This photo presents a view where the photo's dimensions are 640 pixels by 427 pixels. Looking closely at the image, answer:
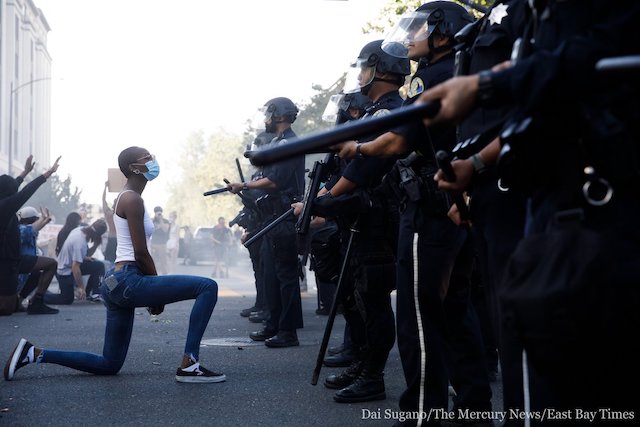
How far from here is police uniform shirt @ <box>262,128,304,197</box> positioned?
28.2 feet

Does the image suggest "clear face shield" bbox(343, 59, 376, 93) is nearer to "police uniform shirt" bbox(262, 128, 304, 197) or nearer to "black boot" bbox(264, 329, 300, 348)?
"police uniform shirt" bbox(262, 128, 304, 197)

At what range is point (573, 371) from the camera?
7.05 ft

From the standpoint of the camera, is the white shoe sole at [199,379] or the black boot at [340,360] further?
the black boot at [340,360]

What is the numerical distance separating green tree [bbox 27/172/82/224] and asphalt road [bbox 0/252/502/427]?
34457 millimetres

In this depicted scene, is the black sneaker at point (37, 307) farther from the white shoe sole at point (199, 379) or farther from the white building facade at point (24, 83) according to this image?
the white building facade at point (24, 83)

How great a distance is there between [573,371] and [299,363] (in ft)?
16.4

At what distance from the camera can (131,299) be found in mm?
6082

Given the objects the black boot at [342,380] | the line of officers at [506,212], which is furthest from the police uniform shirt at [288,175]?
the black boot at [342,380]

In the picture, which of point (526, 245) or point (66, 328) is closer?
point (526, 245)

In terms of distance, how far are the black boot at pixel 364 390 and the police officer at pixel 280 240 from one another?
102 inches

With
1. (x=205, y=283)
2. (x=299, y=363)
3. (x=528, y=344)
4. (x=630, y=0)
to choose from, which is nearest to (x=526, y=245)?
(x=528, y=344)

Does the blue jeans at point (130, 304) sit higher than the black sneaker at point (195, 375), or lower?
higher

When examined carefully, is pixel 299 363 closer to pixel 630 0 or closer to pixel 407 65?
pixel 407 65

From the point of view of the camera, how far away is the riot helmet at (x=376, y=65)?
541cm
